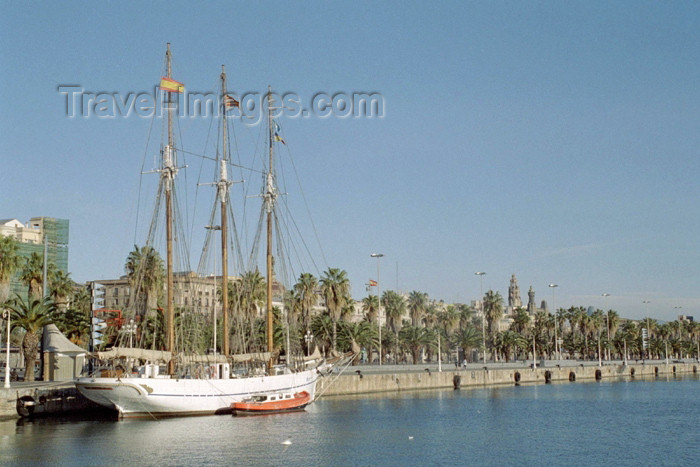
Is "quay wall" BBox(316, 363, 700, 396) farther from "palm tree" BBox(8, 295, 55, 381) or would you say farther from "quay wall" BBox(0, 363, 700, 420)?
"palm tree" BBox(8, 295, 55, 381)

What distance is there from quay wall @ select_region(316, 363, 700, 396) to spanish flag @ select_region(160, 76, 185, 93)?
33710mm

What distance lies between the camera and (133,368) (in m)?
73.8

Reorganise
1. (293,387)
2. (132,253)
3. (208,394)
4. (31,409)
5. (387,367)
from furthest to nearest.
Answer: (387,367)
(132,253)
(293,387)
(208,394)
(31,409)

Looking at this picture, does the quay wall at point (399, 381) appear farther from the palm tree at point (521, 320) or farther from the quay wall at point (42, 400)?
the palm tree at point (521, 320)

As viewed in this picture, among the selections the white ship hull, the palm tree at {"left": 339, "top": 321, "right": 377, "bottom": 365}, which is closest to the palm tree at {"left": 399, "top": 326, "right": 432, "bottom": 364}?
the palm tree at {"left": 339, "top": 321, "right": 377, "bottom": 365}

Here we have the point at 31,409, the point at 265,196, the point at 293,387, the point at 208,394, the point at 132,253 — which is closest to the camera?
the point at 31,409

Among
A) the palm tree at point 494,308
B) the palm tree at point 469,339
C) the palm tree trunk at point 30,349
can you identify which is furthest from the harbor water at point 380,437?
the palm tree at point 494,308

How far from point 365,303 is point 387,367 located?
2621 centimetres

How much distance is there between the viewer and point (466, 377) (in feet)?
395

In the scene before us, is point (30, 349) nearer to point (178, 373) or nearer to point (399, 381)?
point (178, 373)

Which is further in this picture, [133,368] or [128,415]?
[133,368]

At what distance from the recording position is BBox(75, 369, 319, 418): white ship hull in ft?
216

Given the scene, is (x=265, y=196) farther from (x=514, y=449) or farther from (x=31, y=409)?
(x=514, y=449)

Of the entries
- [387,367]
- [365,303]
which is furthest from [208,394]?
[365,303]
